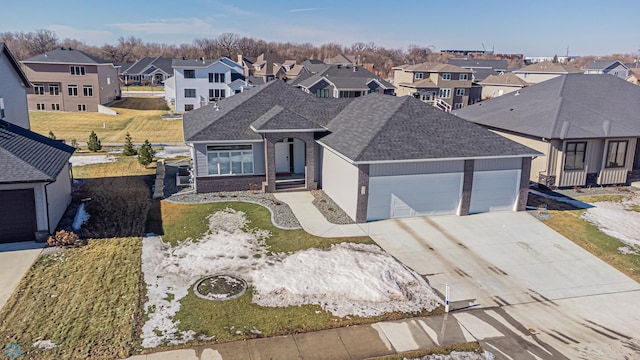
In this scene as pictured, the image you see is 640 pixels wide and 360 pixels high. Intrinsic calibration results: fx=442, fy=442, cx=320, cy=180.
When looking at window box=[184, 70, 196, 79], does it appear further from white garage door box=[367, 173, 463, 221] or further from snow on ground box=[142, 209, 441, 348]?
white garage door box=[367, 173, 463, 221]

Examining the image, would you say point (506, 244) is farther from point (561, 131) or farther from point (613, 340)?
point (561, 131)

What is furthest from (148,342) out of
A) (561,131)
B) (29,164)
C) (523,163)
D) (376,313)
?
(561,131)

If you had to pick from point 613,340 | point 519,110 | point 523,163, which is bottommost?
point 613,340

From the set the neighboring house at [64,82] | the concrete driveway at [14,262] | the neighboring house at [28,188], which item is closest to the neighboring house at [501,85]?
the neighboring house at [64,82]

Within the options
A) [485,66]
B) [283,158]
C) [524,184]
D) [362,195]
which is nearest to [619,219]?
[524,184]

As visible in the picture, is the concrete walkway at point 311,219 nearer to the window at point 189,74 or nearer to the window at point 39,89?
the window at point 189,74

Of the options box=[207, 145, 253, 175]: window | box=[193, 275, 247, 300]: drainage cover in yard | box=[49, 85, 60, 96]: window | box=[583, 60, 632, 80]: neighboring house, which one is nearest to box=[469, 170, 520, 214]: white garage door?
box=[207, 145, 253, 175]: window

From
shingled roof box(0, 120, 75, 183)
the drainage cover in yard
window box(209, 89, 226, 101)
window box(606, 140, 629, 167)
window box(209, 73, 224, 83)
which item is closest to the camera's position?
the drainage cover in yard
